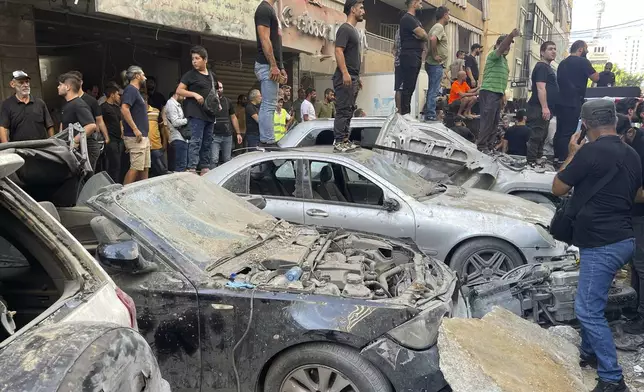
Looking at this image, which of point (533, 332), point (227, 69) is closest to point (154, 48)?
point (227, 69)

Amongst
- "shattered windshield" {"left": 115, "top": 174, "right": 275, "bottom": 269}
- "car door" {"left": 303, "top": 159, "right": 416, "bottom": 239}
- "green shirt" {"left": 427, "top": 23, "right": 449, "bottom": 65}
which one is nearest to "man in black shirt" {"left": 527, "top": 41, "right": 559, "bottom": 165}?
"green shirt" {"left": 427, "top": 23, "right": 449, "bottom": 65}

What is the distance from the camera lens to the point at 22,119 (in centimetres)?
621

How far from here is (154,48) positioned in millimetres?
11453

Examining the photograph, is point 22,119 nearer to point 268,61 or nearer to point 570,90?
point 268,61

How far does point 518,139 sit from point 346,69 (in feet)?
15.1

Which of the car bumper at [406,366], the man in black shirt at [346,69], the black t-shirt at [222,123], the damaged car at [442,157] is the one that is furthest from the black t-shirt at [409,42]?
the car bumper at [406,366]

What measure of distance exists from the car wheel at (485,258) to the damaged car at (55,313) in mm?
3529

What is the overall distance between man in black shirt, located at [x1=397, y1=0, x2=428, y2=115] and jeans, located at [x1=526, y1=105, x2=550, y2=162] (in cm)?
223

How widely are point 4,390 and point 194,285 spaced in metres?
1.58

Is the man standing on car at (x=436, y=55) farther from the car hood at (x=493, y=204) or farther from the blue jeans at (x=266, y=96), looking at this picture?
the car hood at (x=493, y=204)

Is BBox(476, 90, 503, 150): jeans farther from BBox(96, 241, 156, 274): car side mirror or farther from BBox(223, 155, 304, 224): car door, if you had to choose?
BBox(96, 241, 156, 274): car side mirror

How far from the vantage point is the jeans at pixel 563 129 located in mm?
9248

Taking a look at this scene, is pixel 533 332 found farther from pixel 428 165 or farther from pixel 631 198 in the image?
pixel 428 165

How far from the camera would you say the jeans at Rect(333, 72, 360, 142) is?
6.57 metres
